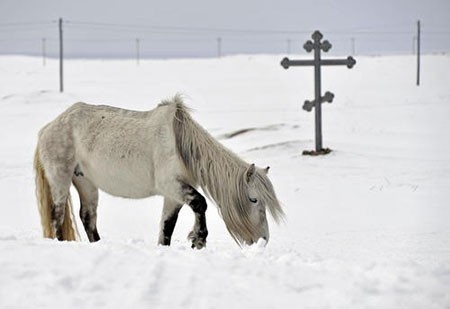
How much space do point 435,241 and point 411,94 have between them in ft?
83.6

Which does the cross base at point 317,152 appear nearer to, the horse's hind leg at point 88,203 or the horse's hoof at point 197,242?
the horse's hind leg at point 88,203

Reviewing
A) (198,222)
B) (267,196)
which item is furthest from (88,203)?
(267,196)

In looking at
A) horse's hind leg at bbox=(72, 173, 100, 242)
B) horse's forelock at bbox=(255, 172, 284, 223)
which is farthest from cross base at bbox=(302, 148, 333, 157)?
horse's forelock at bbox=(255, 172, 284, 223)

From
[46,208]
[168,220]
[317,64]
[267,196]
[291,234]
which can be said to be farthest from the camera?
[317,64]

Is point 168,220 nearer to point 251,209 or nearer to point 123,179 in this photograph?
point 123,179

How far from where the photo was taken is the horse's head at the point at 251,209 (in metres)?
5.97

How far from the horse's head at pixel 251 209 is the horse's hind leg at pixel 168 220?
0.75m

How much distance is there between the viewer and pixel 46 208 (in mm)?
7199

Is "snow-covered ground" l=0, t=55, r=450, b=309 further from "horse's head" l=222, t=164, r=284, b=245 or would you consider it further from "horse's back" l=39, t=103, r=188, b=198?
"horse's back" l=39, t=103, r=188, b=198

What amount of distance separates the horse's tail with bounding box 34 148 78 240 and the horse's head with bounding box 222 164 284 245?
78.8 inches

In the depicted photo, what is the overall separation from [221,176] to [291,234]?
2113mm

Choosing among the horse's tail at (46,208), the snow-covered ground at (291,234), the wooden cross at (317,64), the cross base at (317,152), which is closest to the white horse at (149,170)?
the horse's tail at (46,208)

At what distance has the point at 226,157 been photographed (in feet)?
20.5

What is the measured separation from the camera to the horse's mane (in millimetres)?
5988
